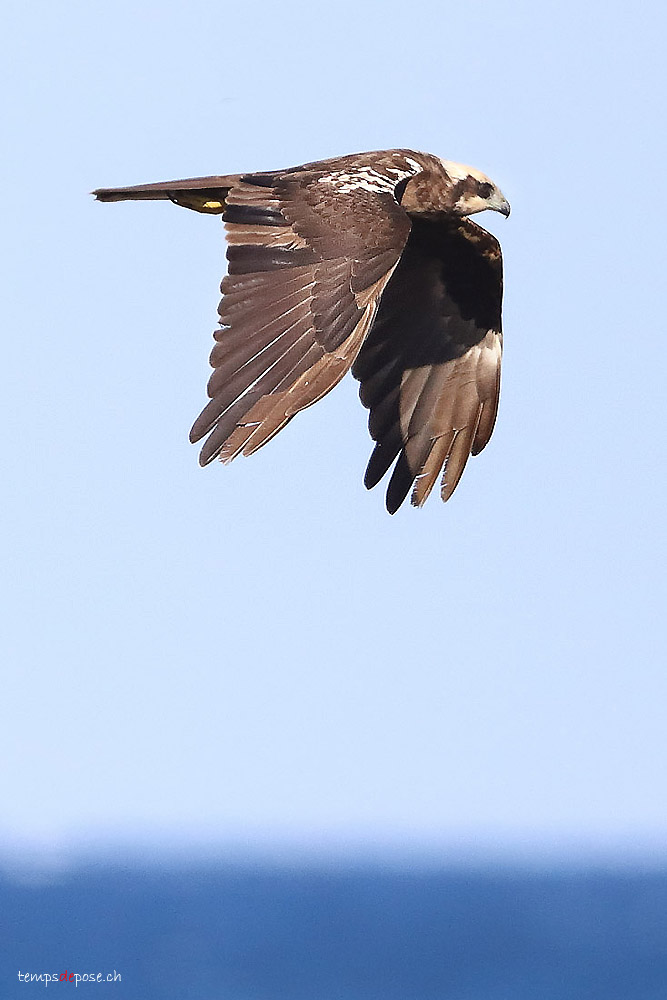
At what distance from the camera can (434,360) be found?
12.3m

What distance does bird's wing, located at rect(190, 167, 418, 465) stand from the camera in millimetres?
9508

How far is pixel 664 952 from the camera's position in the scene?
Answer: 188 feet

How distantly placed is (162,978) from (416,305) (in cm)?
4000

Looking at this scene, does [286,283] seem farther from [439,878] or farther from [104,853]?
[104,853]

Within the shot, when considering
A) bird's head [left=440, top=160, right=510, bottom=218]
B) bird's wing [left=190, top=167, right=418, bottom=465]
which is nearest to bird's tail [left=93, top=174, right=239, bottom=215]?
bird's wing [left=190, top=167, right=418, bottom=465]

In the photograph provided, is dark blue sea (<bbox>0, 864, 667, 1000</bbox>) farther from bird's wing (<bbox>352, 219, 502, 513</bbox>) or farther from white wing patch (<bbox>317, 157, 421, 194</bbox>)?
white wing patch (<bbox>317, 157, 421, 194</bbox>)

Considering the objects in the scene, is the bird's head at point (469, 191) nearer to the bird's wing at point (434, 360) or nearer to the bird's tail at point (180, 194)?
the bird's wing at point (434, 360)

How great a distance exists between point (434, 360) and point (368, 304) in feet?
7.76

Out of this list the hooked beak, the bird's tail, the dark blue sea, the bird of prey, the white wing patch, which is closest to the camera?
the bird of prey

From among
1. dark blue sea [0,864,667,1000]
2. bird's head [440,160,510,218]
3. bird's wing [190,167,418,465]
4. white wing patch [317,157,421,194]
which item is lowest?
bird's wing [190,167,418,465]

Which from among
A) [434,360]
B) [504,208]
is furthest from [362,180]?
[434,360]

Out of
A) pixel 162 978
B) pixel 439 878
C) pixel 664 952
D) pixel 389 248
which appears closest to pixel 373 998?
pixel 162 978

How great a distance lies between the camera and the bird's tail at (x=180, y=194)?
11.1 metres

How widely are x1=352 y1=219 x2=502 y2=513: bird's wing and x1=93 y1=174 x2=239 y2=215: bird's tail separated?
1346 millimetres
